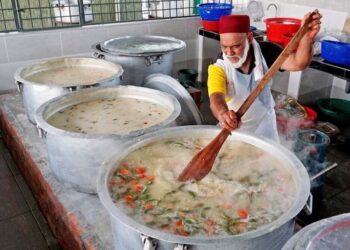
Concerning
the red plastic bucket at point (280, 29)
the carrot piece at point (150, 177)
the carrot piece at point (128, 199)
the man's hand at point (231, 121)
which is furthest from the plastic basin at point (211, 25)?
the carrot piece at point (128, 199)

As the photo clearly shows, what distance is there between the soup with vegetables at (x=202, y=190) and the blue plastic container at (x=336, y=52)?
2.02 meters

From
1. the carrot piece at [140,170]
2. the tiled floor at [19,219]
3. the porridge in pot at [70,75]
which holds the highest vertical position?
the porridge in pot at [70,75]

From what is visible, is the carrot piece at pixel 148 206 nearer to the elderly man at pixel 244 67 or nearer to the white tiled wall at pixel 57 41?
the elderly man at pixel 244 67

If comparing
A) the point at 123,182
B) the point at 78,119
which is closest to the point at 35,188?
the point at 78,119

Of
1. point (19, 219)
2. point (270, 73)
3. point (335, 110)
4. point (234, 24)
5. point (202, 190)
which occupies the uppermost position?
point (234, 24)

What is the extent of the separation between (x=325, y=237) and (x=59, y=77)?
2899 mm

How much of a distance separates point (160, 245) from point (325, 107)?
13.5ft

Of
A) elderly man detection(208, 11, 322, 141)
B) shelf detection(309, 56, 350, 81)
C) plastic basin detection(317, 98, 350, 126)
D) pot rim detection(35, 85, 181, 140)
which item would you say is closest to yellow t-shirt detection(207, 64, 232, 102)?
elderly man detection(208, 11, 322, 141)

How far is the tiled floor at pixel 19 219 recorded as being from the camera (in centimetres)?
254

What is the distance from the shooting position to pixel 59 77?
3301 mm

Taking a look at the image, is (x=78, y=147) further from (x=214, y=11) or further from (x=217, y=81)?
(x=214, y=11)

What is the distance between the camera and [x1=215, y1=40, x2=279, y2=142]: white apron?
92.8 inches

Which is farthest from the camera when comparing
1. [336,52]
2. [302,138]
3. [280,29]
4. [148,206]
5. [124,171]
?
[280,29]

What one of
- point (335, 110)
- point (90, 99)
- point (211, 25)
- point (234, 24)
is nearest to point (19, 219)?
point (90, 99)
